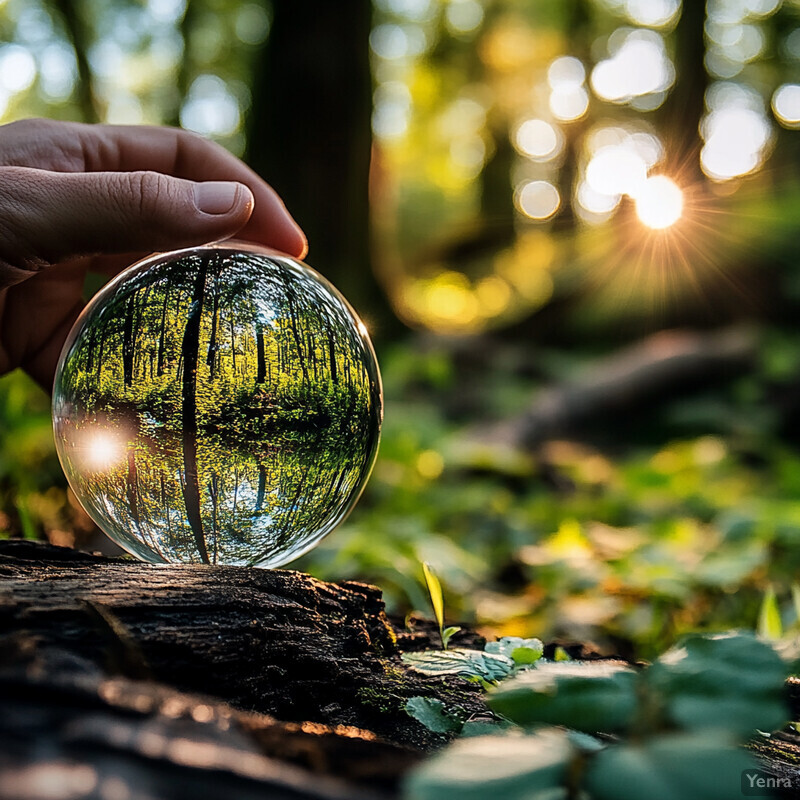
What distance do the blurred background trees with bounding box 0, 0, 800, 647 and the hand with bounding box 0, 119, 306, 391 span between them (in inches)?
28.9

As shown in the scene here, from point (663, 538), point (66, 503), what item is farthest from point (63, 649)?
point (663, 538)

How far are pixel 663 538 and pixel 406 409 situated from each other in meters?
4.15

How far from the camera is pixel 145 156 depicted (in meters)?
2.64

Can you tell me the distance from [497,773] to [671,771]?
0.65ft

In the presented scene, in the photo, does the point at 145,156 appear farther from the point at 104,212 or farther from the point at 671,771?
the point at 671,771

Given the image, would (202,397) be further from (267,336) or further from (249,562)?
(249,562)

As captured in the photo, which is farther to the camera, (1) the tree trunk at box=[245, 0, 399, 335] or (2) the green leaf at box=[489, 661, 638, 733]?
(1) the tree trunk at box=[245, 0, 399, 335]

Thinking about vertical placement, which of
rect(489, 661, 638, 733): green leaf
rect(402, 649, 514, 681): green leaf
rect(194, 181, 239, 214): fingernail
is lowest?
rect(489, 661, 638, 733): green leaf

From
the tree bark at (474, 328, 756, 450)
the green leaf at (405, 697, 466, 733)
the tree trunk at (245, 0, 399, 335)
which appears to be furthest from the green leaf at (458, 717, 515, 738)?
the tree bark at (474, 328, 756, 450)

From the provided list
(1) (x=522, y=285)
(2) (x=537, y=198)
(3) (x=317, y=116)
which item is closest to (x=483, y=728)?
(3) (x=317, y=116)

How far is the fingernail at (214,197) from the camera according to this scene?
185cm

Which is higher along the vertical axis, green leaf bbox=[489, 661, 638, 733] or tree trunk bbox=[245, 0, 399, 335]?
tree trunk bbox=[245, 0, 399, 335]

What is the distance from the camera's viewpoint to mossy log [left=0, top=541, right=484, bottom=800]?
2.45ft

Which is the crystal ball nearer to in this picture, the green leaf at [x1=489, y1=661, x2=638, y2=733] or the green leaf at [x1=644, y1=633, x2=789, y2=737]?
the green leaf at [x1=489, y1=661, x2=638, y2=733]
